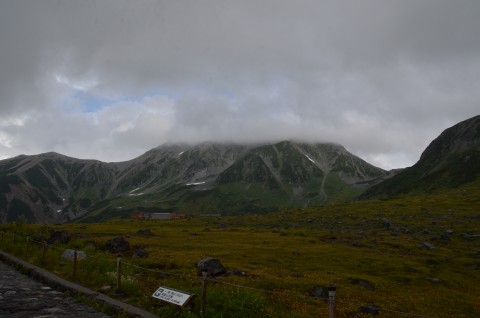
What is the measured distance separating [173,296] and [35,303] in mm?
8050

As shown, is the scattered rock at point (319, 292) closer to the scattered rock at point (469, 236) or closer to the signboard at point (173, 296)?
the signboard at point (173, 296)

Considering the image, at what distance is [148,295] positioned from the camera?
2384 centimetres

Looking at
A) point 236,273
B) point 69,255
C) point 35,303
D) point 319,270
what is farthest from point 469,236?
point 35,303

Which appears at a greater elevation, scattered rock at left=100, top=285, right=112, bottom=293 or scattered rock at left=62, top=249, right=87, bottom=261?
scattered rock at left=62, top=249, right=87, bottom=261

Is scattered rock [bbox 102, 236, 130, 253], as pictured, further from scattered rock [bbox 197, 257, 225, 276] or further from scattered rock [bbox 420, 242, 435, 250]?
scattered rock [bbox 420, 242, 435, 250]

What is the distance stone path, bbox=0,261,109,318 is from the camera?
761 inches

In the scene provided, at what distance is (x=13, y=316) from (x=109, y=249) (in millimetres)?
39516

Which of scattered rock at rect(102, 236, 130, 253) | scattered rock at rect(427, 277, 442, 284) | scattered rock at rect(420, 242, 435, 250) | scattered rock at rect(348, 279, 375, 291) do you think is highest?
scattered rock at rect(102, 236, 130, 253)

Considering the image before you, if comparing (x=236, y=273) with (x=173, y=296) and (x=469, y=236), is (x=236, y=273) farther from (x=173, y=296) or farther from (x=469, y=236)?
(x=469, y=236)

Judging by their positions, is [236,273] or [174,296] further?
[236,273]

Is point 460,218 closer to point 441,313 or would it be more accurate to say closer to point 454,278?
point 454,278

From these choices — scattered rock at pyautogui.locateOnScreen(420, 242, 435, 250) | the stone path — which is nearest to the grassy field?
scattered rock at pyautogui.locateOnScreen(420, 242, 435, 250)

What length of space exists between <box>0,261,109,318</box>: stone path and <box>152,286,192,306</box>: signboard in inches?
117

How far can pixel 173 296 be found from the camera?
64.6 feet
